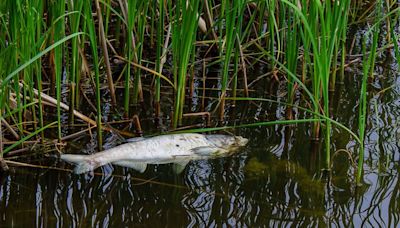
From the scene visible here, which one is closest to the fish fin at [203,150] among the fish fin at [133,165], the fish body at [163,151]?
the fish body at [163,151]

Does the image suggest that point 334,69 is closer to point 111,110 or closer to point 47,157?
point 111,110

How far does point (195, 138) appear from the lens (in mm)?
3531

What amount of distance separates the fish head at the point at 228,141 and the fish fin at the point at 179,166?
18 cm

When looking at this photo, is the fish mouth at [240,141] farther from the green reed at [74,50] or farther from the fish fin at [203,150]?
the green reed at [74,50]

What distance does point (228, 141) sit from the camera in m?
3.50

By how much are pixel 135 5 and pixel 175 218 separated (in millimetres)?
1017

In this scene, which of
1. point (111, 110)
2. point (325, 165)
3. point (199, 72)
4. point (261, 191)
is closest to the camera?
point (261, 191)

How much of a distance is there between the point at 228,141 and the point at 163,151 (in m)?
0.30

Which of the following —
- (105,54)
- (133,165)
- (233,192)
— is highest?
(105,54)

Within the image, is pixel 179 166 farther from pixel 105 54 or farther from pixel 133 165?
pixel 105 54

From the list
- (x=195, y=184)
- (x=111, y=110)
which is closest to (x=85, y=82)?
(x=111, y=110)

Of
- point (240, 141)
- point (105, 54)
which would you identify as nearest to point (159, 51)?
point (105, 54)

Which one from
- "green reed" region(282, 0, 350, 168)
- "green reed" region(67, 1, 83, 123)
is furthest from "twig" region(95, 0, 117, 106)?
"green reed" region(282, 0, 350, 168)

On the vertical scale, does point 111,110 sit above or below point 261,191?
above
